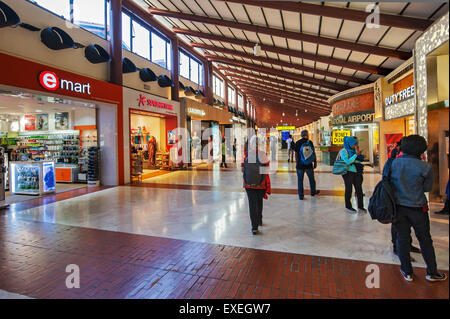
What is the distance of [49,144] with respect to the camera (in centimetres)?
1087

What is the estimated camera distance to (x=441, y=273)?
9.25 feet

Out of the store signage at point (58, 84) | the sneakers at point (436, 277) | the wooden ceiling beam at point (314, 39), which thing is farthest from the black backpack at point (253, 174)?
the wooden ceiling beam at point (314, 39)

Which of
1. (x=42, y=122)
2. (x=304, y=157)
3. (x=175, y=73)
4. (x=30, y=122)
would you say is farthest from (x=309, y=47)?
(x=30, y=122)

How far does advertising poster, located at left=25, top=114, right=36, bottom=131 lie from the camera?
37.4 ft

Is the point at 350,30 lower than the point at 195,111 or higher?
higher

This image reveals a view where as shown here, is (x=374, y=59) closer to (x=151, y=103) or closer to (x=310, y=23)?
(x=310, y=23)

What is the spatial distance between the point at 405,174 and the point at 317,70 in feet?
39.1

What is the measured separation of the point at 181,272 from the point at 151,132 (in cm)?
1275

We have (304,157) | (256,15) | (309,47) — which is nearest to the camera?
(304,157)

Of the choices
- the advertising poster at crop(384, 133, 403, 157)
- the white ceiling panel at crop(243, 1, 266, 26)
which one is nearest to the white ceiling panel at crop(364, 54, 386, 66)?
the advertising poster at crop(384, 133, 403, 157)

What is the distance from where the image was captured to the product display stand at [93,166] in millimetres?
9492

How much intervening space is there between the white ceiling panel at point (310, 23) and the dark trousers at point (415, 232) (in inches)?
291
